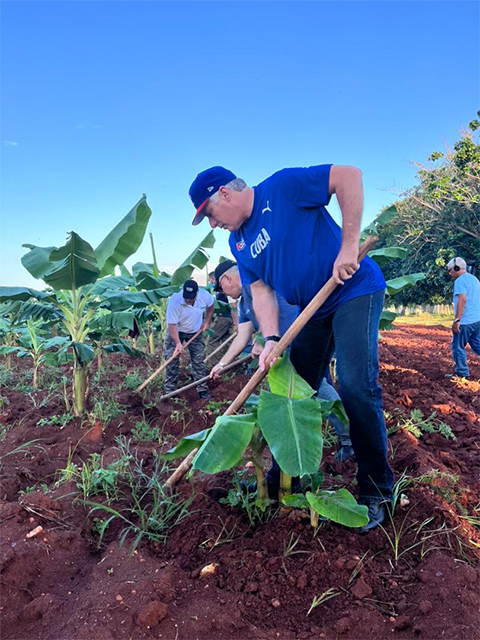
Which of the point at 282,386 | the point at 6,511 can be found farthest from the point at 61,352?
the point at 282,386

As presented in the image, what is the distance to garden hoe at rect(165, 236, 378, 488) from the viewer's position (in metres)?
2.45

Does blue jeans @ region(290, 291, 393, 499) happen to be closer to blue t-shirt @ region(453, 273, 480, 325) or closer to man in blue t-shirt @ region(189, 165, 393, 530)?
man in blue t-shirt @ region(189, 165, 393, 530)

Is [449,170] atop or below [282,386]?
atop

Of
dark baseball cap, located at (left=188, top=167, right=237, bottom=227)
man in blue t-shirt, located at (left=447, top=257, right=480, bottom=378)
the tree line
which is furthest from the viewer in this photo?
the tree line

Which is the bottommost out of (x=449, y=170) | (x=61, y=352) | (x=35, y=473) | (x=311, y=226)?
(x=35, y=473)

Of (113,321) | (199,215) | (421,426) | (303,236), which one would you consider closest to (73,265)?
(113,321)

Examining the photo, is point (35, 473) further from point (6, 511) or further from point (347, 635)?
point (347, 635)

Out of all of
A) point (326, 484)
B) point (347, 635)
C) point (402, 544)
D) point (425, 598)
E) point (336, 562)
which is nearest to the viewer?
point (347, 635)

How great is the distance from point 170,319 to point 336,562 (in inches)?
194

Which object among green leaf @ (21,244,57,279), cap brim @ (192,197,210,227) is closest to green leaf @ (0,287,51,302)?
green leaf @ (21,244,57,279)

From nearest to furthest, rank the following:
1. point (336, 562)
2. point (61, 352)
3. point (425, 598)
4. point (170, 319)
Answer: point (425, 598) < point (336, 562) < point (61, 352) < point (170, 319)

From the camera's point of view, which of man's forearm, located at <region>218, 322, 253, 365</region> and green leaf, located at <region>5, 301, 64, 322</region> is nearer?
man's forearm, located at <region>218, 322, 253, 365</region>

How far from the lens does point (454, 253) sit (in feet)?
71.4

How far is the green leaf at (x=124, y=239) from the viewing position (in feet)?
17.1
